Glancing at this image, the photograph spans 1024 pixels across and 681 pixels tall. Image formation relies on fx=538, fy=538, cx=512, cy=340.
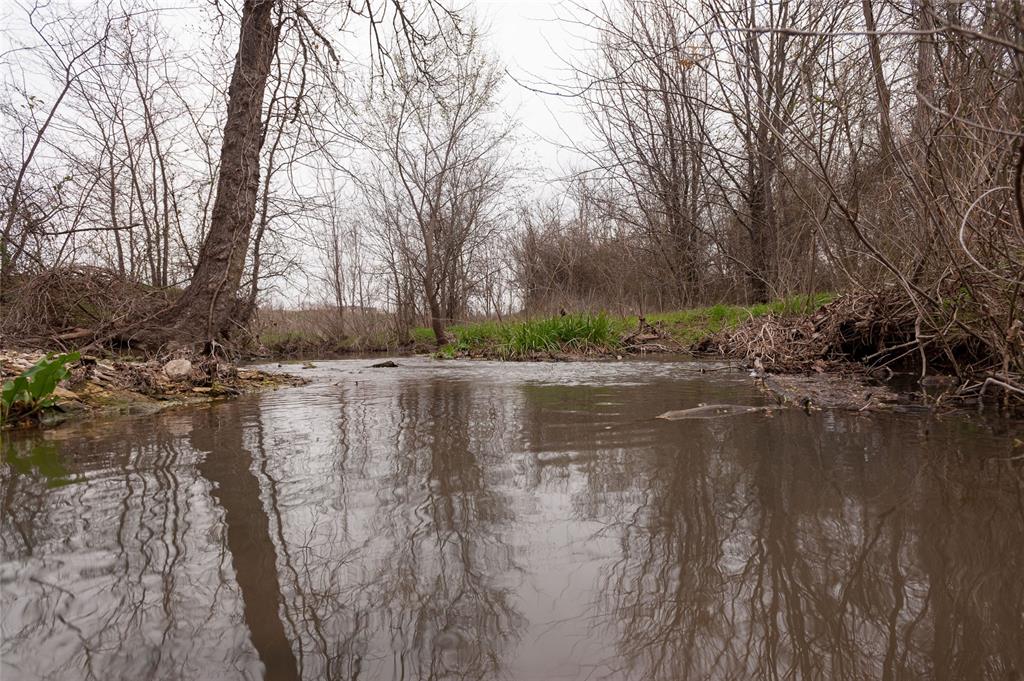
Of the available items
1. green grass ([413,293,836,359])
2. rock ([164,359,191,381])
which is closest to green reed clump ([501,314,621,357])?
green grass ([413,293,836,359])

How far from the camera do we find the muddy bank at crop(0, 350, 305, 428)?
312cm

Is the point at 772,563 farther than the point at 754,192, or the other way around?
the point at 754,192

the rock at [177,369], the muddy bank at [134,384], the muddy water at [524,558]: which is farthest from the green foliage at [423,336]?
the muddy water at [524,558]

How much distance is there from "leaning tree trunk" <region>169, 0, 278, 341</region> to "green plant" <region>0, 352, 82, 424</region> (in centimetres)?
263

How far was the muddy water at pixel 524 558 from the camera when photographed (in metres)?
0.85

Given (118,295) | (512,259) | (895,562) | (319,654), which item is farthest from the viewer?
(512,259)

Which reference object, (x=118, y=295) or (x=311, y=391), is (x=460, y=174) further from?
(x=311, y=391)

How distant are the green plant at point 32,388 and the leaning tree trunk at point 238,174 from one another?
8.63 feet

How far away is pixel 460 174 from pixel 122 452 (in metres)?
14.2

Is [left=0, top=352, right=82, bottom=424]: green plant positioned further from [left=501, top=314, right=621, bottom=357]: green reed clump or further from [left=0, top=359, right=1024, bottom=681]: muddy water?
[left=501, top=314, right=621, bottom=357]: green reed clump

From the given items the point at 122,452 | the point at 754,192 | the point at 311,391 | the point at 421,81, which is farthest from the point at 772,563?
the point at 754,192

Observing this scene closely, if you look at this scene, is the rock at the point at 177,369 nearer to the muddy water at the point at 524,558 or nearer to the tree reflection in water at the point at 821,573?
the muddy water at the point at 524,558

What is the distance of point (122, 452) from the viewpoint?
2.15 m

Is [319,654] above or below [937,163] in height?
below
